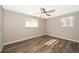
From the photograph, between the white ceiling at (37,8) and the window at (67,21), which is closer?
the white ceiling at (37,8)

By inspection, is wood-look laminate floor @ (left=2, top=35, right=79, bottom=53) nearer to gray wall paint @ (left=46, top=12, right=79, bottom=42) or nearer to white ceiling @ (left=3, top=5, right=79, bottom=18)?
gray wall paint @ (left=46, top=12, right=79, bottom=42)

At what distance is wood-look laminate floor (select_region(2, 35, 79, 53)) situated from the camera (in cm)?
212

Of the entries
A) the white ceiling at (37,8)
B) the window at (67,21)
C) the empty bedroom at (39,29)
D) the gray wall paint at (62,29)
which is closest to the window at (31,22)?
the empty bedroom at (39,29)

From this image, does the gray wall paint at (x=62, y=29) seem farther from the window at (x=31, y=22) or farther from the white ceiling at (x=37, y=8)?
the window at (x=31, y=22)

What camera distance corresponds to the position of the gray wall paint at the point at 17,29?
83.3 inches

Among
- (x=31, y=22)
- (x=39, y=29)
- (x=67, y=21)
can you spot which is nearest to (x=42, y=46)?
(x=39, y=29)

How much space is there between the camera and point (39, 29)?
89.7 inches

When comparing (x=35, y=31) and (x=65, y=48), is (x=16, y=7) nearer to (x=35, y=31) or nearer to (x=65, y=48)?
(x=35, y=31)

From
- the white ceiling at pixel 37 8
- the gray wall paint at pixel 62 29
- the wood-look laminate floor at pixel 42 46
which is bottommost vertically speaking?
the wood-look laminate floor at pixel 42 46

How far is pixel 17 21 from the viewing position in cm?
220

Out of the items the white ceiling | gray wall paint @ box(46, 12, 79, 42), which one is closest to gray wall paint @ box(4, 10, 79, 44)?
gray wall paint @ box(46, 12, 79, 42)
